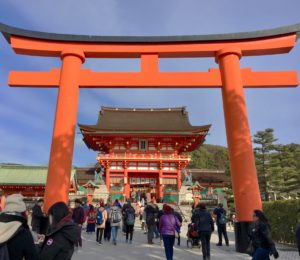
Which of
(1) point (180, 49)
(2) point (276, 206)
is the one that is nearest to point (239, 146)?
(1) point (180, 49)

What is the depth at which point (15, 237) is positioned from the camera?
231cm

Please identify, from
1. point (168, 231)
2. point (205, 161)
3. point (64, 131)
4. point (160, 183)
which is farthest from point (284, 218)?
point (205, 161)

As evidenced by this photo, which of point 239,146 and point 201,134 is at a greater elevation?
point 201,134

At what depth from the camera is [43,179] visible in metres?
21.5

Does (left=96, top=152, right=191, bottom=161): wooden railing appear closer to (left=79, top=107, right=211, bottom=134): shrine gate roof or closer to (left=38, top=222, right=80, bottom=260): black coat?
(left=79, top=107, right=211, bottom=134): shrine gate roof

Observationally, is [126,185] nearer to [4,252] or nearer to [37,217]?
[37,217]

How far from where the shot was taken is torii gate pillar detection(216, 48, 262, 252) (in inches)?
281

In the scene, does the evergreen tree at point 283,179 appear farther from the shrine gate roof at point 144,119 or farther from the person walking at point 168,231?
the person walking at point 168,231

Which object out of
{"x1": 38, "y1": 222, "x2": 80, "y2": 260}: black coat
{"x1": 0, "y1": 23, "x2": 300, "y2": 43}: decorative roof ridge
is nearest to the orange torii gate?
{"x1": 0, "y1": 23, "x2": 300, "y2": 43}: decorative roof ridge

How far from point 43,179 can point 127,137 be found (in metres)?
7.19

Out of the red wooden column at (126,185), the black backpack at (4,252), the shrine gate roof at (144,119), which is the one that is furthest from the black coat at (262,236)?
the shrine gate roof at (144,119)

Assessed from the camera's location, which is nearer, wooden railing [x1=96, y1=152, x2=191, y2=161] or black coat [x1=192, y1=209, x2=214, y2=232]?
black coat [x1=192, y1=209, x2=214, y2=232]

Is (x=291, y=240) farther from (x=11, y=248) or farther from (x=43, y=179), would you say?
(x=43, y=179)

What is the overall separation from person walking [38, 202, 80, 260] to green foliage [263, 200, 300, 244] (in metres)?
8.42
